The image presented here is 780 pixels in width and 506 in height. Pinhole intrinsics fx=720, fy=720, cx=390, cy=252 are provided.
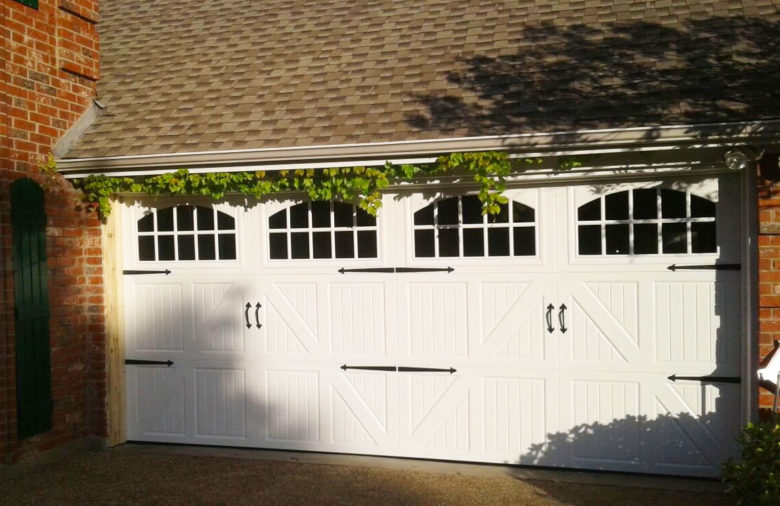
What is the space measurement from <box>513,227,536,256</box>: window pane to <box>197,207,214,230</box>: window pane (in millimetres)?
2914

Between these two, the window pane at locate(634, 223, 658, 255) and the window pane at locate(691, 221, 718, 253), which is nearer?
the window pane at locate(691, 221, 718, 253)

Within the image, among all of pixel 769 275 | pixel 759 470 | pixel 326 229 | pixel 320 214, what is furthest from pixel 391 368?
pixel 769 275

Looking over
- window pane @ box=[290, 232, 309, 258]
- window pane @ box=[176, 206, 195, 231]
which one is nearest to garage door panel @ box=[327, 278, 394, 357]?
window pane @ box=[290, 232, 309, 258]

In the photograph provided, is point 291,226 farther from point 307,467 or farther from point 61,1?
point 61,1

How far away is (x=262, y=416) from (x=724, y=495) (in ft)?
13.0

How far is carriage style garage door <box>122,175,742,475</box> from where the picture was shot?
5.78 m

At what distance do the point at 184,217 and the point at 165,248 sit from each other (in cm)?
37

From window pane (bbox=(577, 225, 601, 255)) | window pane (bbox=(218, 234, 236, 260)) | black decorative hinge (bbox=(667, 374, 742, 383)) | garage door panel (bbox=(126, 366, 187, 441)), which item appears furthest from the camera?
garage door panel (bbox=(126, 366, 187, 441))

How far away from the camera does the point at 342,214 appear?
21.8 feet

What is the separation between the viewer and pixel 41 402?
21.2 feet

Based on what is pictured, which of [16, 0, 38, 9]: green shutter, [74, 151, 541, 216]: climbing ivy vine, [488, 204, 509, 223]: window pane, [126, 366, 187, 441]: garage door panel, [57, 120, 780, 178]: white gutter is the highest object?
[16, 0, 38, 9]: green shutter

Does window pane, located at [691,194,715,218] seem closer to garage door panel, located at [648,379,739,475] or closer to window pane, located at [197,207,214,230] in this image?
garage door panel, located at [648,379,739,475]

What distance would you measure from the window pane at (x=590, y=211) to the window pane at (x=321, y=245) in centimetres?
226

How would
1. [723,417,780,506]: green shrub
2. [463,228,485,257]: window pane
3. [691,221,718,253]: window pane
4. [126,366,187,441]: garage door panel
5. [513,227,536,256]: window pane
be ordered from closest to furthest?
[723,417,780,506]: green shrub < [691,221,718,253]: window pane < [513,227,536,256]: window pane < [463,228,485,257]: window pane < [126,366,187,441]: garage door panel
